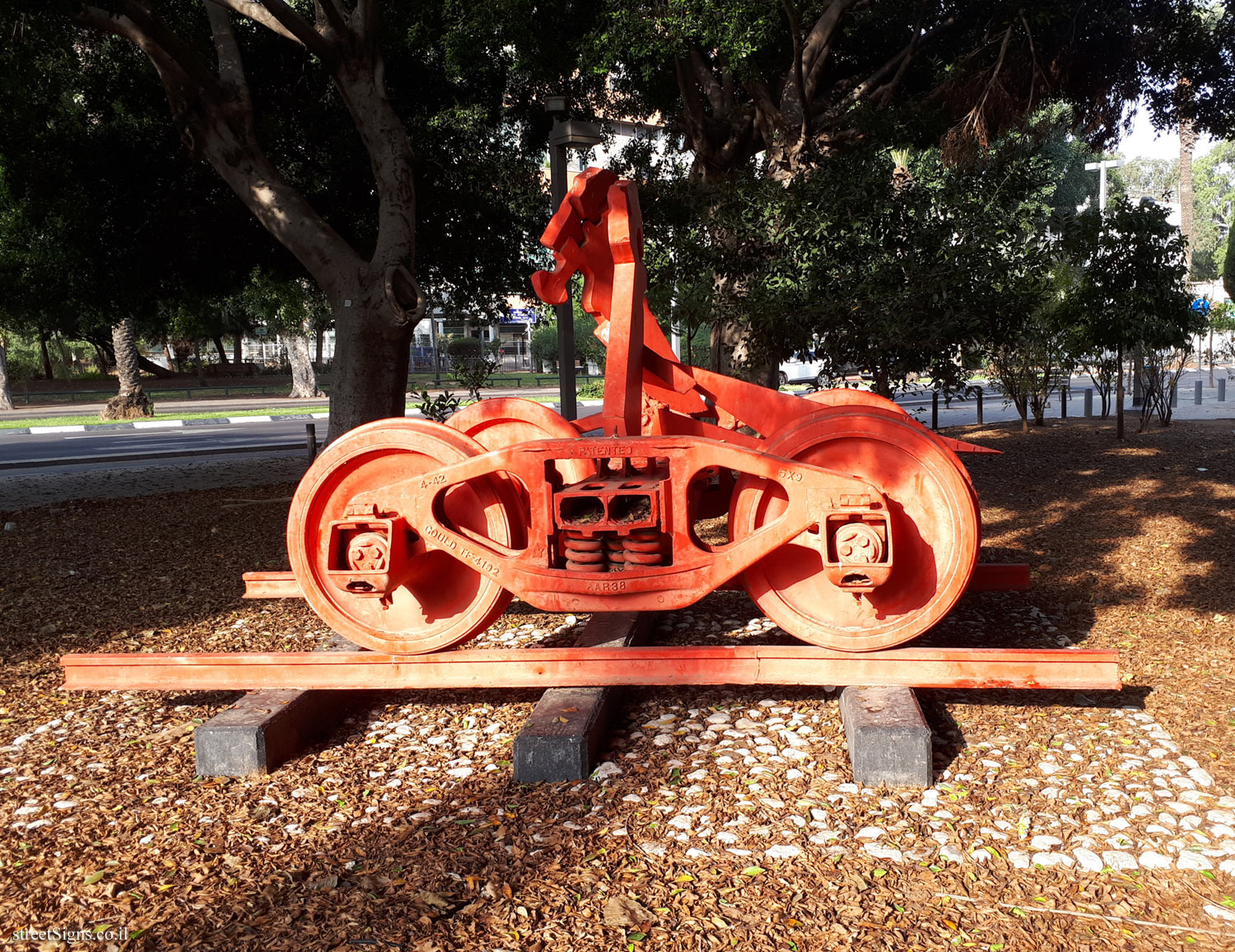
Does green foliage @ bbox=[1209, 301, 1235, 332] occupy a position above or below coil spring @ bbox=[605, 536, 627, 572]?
above

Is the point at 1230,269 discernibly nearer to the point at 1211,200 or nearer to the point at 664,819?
the point at 664,819

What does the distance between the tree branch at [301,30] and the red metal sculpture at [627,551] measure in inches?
214

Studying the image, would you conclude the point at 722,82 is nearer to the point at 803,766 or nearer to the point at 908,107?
Answer: the point at 908,107

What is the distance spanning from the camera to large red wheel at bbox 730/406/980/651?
137 inches

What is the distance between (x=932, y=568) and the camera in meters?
3.54

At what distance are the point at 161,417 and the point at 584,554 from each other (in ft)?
86.1

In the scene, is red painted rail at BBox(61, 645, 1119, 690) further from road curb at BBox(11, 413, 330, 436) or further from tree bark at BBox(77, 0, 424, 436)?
road curb at BBox(11, 413, 330, 436)

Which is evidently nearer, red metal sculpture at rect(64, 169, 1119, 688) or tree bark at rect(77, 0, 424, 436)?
red metal sculpture at rect(64, 169, 1119, 688)

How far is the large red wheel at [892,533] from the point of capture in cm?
348

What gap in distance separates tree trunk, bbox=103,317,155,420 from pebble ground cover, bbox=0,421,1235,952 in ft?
75.8

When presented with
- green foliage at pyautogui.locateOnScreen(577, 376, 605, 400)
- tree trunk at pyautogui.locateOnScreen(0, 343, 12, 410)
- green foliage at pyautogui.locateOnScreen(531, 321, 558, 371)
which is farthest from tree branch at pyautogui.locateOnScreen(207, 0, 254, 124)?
green foliage at pyautogui.locateOnScreen(531, 321, 558, 371)

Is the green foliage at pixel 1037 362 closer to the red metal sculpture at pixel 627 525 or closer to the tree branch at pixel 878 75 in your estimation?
the tree branch at pixel 878 75

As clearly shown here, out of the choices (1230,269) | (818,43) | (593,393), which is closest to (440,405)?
(818,43)

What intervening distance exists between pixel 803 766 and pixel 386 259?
21.9ft
